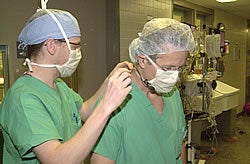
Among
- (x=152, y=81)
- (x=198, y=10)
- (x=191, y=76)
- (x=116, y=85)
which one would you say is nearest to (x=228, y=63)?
(x=198, y=10)

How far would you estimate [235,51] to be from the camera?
5.32 m

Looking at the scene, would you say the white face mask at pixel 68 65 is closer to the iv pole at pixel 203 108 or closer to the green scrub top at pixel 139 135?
the green scrub top at pixel 139 135

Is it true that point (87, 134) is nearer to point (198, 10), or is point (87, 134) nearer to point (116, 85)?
point (116, 85)

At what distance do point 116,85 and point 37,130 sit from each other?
1.00 feet

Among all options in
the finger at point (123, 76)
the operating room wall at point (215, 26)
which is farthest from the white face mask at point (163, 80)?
the operating room wall at point (215, 26)

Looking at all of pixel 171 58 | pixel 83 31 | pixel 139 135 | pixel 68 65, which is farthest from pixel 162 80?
pixel 83 31

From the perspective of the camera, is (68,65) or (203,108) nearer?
(68,65)

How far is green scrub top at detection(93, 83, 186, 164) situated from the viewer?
107cm

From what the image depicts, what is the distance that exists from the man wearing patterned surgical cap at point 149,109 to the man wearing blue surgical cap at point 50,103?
0.12 metres

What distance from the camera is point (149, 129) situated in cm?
116

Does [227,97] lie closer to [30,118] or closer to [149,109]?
[149,109]

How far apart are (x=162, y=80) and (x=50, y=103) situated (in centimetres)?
49

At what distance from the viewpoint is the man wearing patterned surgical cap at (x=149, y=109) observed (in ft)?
3.56

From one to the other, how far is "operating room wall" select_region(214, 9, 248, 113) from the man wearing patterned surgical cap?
12.5 ft
